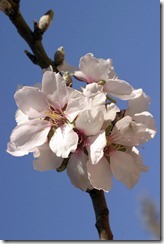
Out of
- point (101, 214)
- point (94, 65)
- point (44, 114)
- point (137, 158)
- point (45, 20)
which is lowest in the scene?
point (101, 214)

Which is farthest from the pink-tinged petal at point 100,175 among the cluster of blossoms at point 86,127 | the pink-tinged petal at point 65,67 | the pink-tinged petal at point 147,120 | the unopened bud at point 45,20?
the unopened bud at point 45,20

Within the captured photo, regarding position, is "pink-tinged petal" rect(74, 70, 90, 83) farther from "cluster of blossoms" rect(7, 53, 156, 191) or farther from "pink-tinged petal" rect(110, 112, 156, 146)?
"pink-tinged petal" rect(110, 112, 156, 146)

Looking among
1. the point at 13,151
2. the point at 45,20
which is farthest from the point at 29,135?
the point at 45,20

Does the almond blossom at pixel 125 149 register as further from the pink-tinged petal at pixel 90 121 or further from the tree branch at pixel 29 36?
the tree branch at pixel 29 36

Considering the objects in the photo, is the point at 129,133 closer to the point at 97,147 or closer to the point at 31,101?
the point at 97,147

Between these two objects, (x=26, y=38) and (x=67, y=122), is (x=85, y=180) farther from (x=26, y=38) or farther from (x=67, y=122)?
(x=26, y=38)

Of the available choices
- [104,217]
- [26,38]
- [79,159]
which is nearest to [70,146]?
[79,159]
